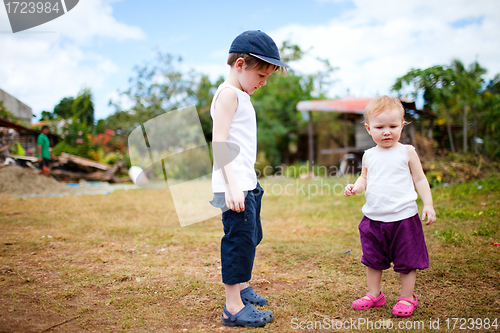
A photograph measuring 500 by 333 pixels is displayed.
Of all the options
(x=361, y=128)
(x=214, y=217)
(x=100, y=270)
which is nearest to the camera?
(x=100, y=270)

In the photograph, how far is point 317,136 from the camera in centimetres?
1271

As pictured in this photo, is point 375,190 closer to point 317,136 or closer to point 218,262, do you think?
point 218,262

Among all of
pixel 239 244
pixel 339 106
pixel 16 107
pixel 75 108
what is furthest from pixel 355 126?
pixel 239 244

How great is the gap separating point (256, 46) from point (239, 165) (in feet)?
2.03

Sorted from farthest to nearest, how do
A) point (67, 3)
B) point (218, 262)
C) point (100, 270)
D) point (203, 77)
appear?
point (203, 77) < point (67, 3) < point (218, 262) < point (100, 270)

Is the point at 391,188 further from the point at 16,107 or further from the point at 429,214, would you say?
the point at 16,107

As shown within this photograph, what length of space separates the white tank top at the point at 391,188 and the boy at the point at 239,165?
68 centimetres

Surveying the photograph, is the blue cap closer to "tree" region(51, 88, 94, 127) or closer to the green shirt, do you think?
the green shirt

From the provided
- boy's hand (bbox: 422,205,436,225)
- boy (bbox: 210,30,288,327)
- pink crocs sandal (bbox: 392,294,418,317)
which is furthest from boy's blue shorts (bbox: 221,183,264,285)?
boy's hand (bbox: 422,205,436,225)

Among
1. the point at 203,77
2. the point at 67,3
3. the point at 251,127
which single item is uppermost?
the point at 203,77

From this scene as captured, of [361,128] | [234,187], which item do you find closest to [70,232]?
[234,187]

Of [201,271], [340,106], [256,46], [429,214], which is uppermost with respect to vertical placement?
[340,106]

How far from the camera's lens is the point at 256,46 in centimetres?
180

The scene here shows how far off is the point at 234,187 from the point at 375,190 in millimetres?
814
